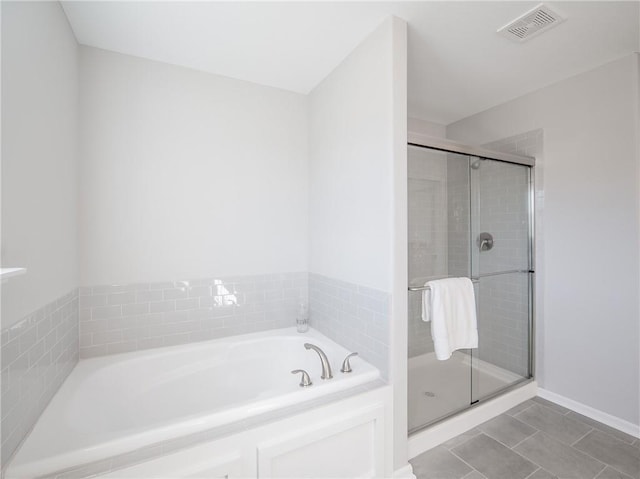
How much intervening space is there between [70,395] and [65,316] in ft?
1.33

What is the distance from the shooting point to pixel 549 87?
2412 mm

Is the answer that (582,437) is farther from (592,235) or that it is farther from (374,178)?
(374,178)

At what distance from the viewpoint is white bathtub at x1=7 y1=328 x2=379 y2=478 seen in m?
1.12

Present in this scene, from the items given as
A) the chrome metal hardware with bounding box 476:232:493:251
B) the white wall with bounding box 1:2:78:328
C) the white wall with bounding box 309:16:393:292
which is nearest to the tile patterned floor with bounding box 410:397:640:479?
the white wall with bounding box 309:16:393:292

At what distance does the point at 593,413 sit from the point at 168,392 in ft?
9.79

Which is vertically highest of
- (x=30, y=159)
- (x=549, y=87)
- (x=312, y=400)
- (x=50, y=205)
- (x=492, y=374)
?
(x=549, y=87)

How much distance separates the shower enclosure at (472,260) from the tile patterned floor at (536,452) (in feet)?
0.63

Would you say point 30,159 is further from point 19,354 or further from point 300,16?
point 300,16

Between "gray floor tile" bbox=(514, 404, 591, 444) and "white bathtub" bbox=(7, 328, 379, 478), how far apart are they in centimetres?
142

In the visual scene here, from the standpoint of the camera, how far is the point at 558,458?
1791 mm

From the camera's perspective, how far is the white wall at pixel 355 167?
1.66m

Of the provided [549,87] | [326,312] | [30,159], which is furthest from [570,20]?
[30,159]

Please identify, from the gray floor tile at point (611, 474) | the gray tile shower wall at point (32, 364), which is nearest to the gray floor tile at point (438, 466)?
the gray floor tile at point (611, 474)

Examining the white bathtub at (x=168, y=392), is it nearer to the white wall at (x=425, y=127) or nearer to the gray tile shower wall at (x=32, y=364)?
the gray tile shower wall at (x=32, y=364)
